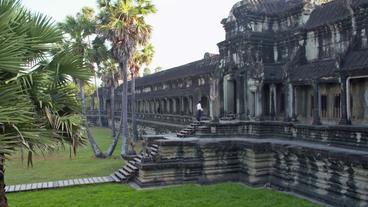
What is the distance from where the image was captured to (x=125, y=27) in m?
21.3

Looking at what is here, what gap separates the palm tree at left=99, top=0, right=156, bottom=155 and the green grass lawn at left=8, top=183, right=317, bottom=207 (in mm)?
8590

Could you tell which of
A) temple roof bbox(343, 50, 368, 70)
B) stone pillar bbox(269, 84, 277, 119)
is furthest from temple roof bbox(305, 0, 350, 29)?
stone pillar bbox(269, 84, 277, 119)

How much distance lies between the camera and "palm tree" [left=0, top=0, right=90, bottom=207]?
5274 mm

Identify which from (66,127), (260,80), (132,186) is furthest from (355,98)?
(66,127)

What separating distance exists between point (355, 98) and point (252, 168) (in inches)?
173

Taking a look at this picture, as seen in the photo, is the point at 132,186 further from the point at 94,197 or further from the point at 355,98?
the point at 355,98

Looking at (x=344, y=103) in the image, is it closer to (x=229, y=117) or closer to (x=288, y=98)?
(x=288, y=98)

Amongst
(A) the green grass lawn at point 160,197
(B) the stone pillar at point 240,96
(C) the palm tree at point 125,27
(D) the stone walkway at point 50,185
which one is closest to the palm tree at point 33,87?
(A) the green grass lawn at point 160,197

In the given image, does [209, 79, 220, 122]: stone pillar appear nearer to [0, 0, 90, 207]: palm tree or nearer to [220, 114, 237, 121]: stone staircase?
[220, 114, 237, 121]: stone staircase

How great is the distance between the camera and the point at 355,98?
1333cm

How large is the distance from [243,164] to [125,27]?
11.2m

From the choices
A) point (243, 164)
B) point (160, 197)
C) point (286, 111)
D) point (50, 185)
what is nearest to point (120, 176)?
point (50, 185)

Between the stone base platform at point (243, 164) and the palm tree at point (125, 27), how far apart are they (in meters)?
7.92

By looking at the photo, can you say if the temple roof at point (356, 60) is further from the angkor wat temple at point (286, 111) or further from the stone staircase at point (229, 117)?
the stone staircase at point (229, 117)
